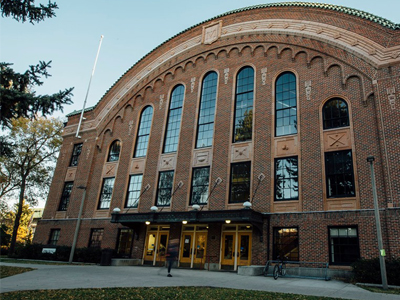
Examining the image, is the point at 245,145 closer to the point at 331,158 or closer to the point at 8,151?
the point at 331,158

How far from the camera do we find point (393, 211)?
1462 centimetres

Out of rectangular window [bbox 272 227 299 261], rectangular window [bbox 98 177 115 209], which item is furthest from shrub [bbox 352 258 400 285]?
rectangular window [bbox 98 177 115 209]

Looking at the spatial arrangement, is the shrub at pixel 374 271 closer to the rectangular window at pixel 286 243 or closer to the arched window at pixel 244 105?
the rectangular window at pixel 286 243

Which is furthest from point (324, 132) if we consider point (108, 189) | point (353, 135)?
point (108, 189)

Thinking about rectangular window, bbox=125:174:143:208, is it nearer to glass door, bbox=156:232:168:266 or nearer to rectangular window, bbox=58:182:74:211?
glass door, bbox=156:232:168:266

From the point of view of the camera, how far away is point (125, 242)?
912 inches

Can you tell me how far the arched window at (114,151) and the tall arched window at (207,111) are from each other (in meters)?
8.01

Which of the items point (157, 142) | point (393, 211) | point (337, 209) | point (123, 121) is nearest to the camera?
point (393, 211)

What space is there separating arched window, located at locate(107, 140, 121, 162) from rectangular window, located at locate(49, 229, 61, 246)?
762cm

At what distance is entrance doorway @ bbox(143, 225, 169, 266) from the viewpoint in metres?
21.3

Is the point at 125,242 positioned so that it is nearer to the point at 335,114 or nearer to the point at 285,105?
the point at 285,105

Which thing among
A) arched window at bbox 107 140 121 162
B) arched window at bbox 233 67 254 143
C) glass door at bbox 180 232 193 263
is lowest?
glass door at bbox 180 232 193 263

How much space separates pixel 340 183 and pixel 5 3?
1659 centimetres

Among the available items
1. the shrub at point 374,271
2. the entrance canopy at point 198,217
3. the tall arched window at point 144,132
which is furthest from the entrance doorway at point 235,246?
the tall arched window at point 144,132
